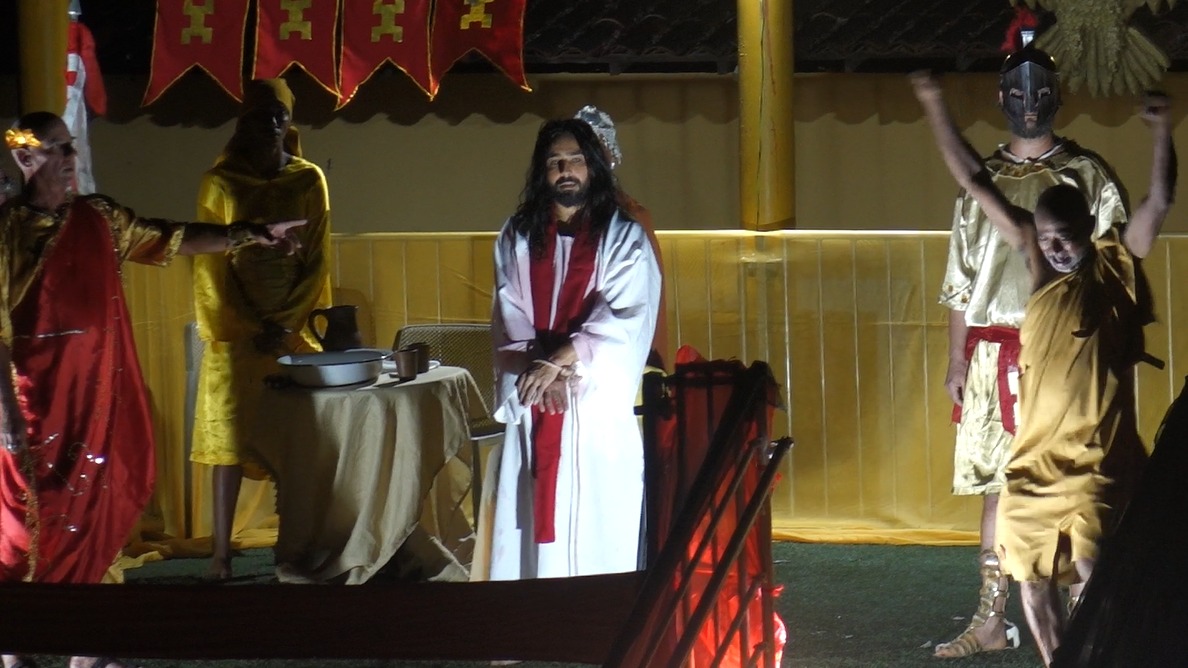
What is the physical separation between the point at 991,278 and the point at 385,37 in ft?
14.5

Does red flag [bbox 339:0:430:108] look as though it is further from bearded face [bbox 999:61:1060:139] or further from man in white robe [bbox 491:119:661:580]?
bearded face [bbox 999:61:1060:139]

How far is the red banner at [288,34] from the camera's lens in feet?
29.0

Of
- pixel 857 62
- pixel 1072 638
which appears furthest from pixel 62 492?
pixel 857 62

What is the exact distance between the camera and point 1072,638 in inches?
80.2

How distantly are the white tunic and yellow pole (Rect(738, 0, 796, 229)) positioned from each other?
2234 millimetres

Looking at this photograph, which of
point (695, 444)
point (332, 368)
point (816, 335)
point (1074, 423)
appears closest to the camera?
point (695, 444)

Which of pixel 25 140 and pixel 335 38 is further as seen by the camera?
pixel 335 38

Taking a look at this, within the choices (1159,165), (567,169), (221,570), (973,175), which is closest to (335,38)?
(221,570)

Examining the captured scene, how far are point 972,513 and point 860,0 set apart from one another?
3.80 meters

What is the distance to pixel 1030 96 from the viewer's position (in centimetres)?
527

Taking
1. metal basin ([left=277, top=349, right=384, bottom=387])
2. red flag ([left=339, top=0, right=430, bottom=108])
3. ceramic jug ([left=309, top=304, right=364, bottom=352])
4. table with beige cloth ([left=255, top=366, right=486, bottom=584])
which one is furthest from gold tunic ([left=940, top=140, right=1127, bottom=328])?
red flag ([left=339, top=0, right=430, bottom=108])

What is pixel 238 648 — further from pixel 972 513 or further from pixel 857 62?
pixel 857 62

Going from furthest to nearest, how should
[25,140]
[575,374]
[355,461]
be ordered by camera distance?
[355,461]
[575,374]
[25,140]

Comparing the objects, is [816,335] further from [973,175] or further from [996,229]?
[973,175]
